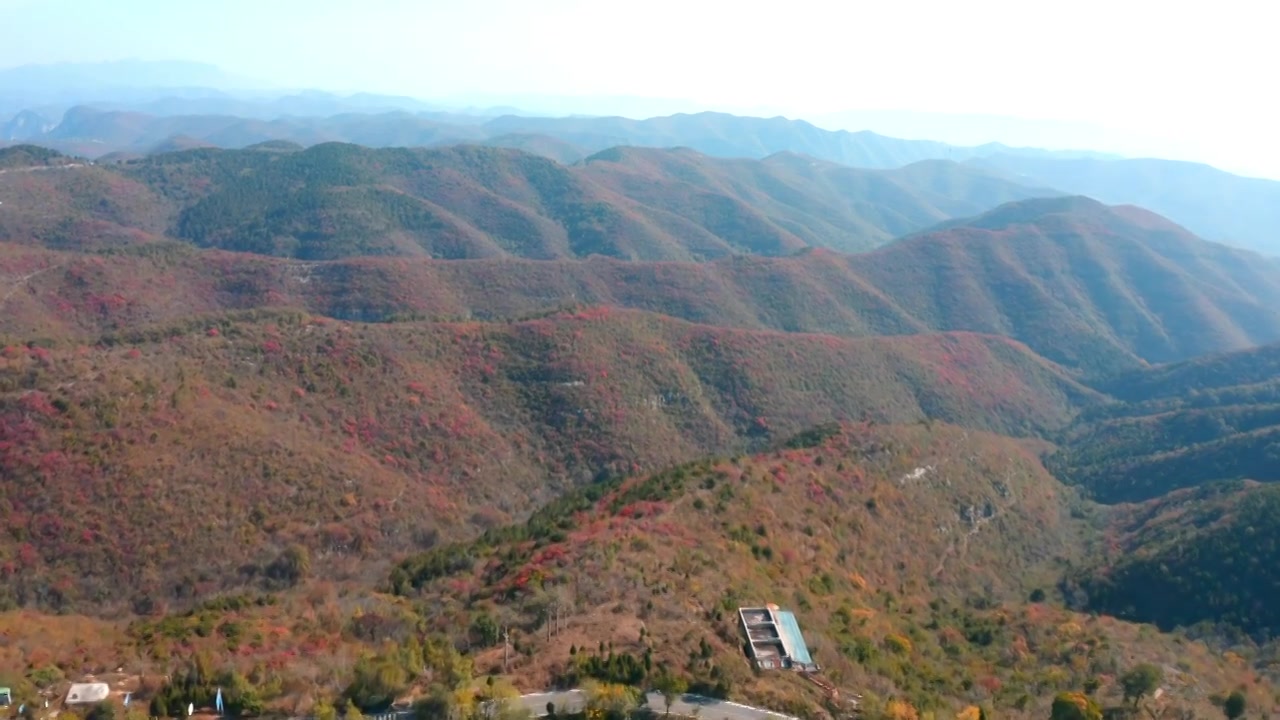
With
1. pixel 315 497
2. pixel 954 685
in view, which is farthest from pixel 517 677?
A: pixel 315 497

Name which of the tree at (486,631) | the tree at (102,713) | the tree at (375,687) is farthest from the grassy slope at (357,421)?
the tree at (375,687)

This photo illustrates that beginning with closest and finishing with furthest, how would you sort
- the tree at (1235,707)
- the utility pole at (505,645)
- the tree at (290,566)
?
1. the utility pole at (505,645)
2. the tree at (1235,707)
3. the tree at (290,566)

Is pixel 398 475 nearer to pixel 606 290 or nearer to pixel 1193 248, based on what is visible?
pixel 606 290

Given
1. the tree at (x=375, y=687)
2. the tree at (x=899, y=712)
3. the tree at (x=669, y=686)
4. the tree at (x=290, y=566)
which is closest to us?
the tree at (x=375, y=687)

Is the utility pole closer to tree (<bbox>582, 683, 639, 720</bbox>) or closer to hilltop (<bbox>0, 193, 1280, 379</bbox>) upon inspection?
tree (<bbox>582, 683, 639, 720</bbox>)

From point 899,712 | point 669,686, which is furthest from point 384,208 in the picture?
point 899,712

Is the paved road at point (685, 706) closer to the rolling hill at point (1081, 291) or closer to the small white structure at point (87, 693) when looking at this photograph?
the small white structure at point (87, 693)

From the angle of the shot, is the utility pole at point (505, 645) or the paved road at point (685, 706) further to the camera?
the utility pole at point (505, 645)
